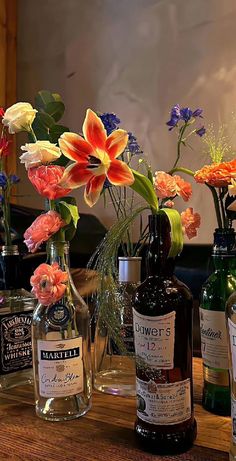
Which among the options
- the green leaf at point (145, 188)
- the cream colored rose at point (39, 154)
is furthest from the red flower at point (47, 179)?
the green leaf at point (145, 188)

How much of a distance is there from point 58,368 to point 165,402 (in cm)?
19

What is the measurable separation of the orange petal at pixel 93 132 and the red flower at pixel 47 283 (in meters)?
0.20

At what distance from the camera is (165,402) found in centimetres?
63

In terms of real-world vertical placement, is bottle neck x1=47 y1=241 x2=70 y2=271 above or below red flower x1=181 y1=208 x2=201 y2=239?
below

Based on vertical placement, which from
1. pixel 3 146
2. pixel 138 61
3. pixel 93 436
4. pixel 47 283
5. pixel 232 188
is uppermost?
pixel 138 61

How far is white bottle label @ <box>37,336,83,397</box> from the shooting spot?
2.45ft

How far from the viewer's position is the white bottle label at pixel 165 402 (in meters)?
0.63

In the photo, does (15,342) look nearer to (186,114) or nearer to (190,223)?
(190,223)

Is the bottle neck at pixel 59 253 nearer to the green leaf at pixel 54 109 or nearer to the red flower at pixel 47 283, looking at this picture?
the red flower at pixel 47 283

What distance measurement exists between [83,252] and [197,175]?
1386 mm

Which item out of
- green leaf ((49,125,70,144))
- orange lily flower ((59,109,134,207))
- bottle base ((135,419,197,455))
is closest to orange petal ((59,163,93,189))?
orange lily flower ((59,109,134,207))

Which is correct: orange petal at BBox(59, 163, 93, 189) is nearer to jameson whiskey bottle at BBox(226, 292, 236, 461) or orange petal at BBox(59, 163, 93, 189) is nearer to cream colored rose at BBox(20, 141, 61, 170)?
cream colored rose at BBox(20, 141, 61, 170)

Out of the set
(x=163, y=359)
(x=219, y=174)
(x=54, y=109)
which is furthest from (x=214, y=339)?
(x=54, y=109)

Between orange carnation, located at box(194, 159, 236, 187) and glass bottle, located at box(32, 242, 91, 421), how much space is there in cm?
23
